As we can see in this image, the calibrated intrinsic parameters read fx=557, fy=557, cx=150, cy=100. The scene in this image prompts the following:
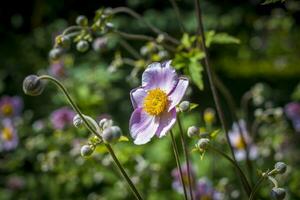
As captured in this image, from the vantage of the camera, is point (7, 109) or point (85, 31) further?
point (7, 109)

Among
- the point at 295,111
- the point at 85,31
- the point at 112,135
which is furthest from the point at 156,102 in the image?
the point at 295,111

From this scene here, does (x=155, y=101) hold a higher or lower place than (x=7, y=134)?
higher

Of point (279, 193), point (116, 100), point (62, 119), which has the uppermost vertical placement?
point (62, 119)

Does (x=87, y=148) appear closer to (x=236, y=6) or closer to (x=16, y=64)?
(x=16, y=64)

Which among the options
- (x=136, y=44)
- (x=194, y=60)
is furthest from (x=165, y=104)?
(x=136, y=44)

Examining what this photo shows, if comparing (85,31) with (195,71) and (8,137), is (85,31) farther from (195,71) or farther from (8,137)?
(8,137)

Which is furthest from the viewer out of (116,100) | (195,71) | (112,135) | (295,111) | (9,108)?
(116,100)

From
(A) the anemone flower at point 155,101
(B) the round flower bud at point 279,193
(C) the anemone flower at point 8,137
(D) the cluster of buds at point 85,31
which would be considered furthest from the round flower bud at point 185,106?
(C) the anemone flower at point 8,137

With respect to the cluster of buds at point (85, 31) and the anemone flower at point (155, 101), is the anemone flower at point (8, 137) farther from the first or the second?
the anemone flower at point (155, 101)
